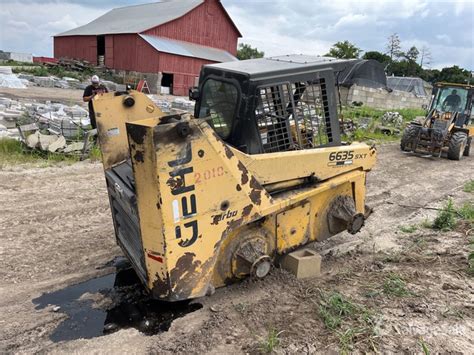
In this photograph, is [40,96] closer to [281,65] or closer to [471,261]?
[281,65]

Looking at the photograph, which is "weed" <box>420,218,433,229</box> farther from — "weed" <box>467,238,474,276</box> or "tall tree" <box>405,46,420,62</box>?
"tall tree" <box>405,46,420,62</box>

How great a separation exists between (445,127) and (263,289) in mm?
10061

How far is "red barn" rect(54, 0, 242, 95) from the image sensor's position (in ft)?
86.7

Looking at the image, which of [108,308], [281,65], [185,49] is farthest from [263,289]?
[185,49]

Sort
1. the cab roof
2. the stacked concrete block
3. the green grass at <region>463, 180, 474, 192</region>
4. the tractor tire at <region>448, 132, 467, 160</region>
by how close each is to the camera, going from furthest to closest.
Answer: the stacked concrete block < the tractor tire at <region>448, 132, 467, 160</region> < the green grass at <region>463, 180, 474, 192</region> < the cab roof

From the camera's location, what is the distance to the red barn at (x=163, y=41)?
26438 millimetres

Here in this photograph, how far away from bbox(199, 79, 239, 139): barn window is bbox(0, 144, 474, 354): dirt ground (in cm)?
157

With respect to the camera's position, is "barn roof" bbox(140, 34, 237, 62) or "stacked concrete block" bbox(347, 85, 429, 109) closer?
"stacked concrete block" bbox(347, 85, 429, 109)

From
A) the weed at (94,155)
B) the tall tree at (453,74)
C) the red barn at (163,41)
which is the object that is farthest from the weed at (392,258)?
the tall tree at (453,74)

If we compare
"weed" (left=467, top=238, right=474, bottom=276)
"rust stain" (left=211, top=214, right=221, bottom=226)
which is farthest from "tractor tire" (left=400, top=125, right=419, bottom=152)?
"rust stain" (left=211, top=214, right=221, bottom=226)

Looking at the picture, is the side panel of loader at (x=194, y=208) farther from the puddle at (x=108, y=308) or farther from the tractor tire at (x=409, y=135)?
the tractor tire at (x=409, y=135)

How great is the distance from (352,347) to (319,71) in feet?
8.12

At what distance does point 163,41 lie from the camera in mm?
27594

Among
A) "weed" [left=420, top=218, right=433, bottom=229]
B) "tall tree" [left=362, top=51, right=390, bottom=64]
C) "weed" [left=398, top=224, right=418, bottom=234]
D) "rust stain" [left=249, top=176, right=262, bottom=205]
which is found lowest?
"weed" [left=398, top=224, right=418, bottom=234]
